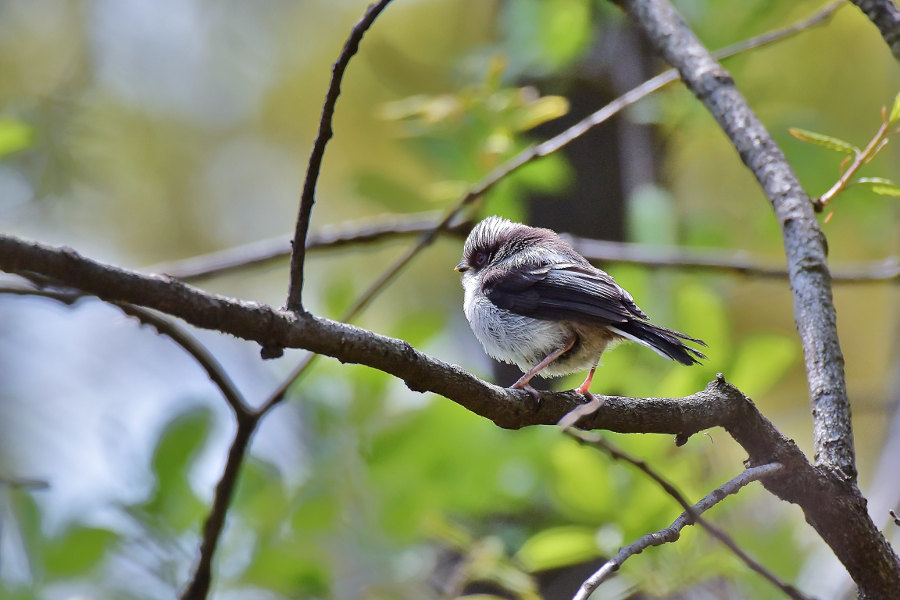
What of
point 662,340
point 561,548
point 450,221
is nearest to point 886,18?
point 662,340

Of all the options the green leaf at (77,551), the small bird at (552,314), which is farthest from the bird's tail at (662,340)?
the green leaf at (77,551)

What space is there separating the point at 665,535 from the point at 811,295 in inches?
39.2

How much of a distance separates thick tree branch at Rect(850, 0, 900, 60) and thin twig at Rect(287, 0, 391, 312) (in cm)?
133

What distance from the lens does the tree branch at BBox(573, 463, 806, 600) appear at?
162 cm

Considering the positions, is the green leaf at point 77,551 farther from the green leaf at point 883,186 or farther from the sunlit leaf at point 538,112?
the green leaf at point 883,186

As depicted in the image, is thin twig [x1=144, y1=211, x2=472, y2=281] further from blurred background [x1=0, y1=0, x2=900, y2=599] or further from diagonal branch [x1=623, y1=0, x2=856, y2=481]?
diagonal branch [x1=623, y1=0, x2=856, y2=481]

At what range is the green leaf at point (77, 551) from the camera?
3275 millimetres

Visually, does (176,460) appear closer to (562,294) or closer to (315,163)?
(562,294)

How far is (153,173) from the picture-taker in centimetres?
995

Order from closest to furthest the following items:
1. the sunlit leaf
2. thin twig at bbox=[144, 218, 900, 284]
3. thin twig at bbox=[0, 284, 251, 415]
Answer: thin twig at bbox=[0, 284, 251, 415] → the sunlit leaf → thin twig at bbox=[144, 218, 900, 284]

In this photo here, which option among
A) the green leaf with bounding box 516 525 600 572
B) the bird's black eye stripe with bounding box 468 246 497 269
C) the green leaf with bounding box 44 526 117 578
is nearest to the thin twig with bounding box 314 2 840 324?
the bird's black eye stripe with bounding box 468 246 497 269

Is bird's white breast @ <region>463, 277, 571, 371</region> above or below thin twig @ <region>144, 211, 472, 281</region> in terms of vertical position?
below

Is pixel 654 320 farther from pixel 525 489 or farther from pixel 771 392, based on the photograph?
pixel 771 392

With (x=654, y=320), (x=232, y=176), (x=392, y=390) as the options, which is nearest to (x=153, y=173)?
(x=232, y=176)
